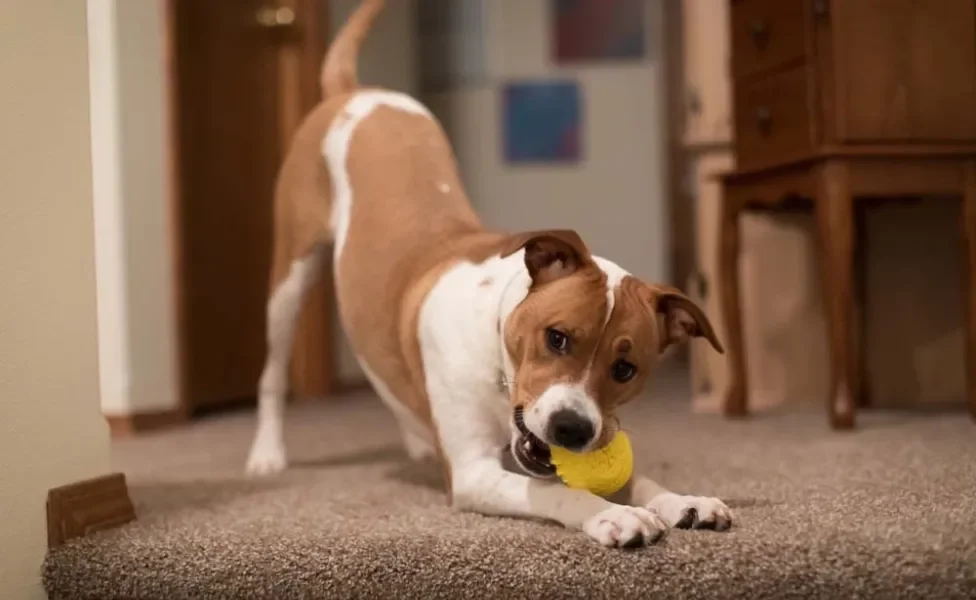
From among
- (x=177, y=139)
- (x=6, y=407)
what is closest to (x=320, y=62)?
(x=177, y=139)

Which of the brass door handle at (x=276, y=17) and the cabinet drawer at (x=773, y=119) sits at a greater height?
the brass door handle at (x=276, y=17)

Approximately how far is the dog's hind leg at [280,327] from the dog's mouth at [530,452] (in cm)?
92

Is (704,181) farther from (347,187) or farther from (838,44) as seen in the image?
(347,187)

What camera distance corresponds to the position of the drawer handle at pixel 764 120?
263cm

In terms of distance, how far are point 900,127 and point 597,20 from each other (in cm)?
297

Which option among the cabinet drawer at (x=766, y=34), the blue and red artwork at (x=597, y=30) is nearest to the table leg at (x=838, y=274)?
the cabinet drawer at (x=766, y=34)

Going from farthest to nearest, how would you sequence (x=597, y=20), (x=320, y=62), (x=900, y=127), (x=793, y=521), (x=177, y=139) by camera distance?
(x=597, y=20), (x=320, y=62), (x=177, y=139), (x=900, y=127), (x=793, y=521)

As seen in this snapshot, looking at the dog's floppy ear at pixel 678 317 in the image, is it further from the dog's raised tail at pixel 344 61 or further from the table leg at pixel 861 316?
the table leg at pixel 861 316

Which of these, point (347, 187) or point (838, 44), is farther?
point (838, 44)

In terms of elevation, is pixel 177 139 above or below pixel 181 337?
above

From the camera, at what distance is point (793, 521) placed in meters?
1.46

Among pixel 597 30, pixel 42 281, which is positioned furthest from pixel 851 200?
pixel 597 30

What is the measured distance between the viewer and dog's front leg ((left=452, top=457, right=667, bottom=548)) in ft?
4.48

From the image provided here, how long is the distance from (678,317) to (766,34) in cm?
129
